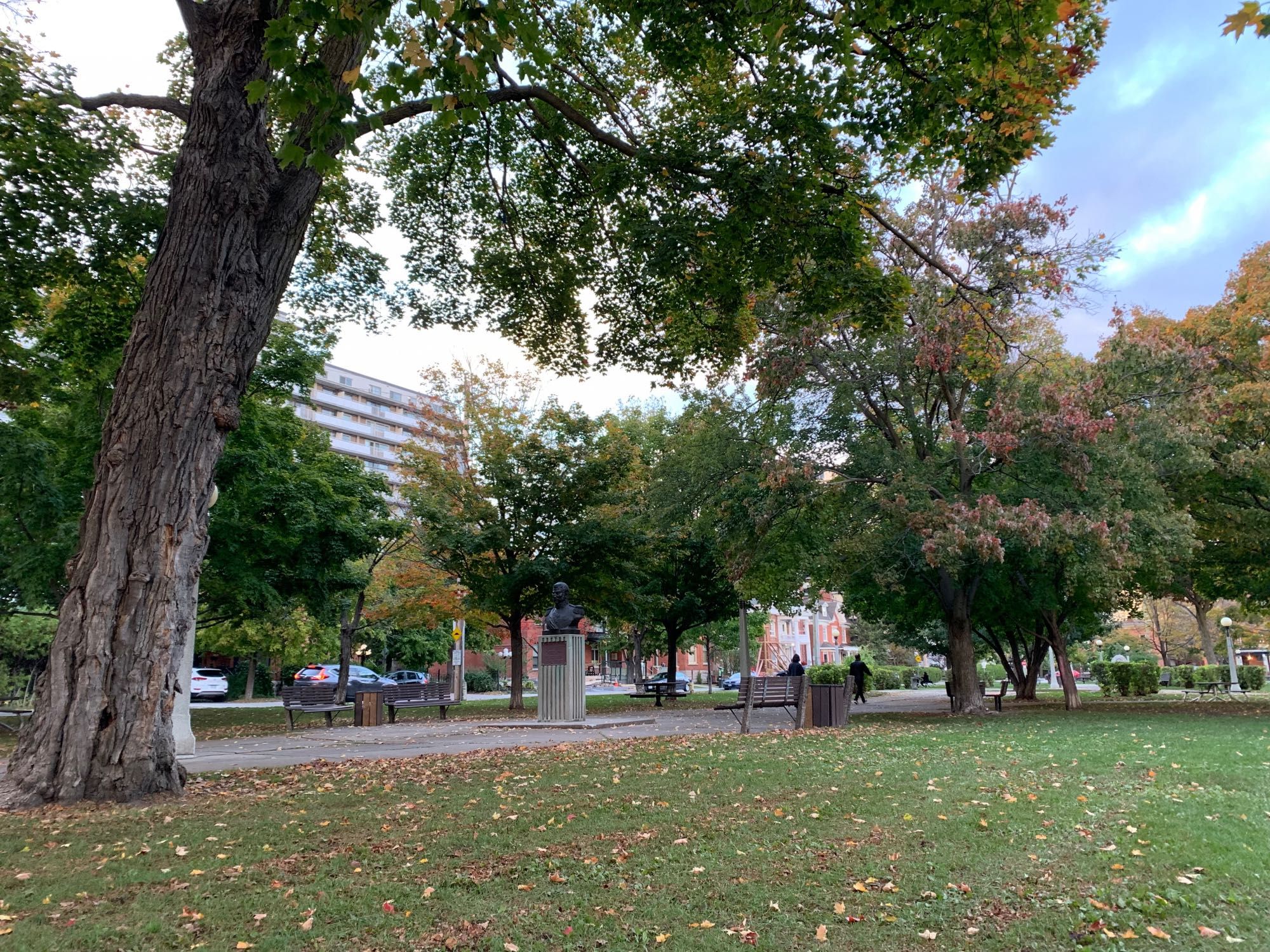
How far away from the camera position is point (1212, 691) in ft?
97.3

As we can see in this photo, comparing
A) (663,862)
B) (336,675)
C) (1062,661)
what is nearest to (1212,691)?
(1062,661)

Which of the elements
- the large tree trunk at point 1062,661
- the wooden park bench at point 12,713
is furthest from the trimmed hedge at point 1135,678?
the wooden park bench at point 12,713

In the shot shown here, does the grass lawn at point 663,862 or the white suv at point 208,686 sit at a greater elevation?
the grass lawn at point 663,862

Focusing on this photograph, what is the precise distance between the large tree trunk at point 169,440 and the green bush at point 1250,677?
3868 centimetres

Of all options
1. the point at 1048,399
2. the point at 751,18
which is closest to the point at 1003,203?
the point at 1048,399

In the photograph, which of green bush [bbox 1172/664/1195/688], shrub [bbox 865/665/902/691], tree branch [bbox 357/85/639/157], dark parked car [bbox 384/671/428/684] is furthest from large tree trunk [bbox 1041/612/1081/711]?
dark parked car [bbox 384/671/428/684]

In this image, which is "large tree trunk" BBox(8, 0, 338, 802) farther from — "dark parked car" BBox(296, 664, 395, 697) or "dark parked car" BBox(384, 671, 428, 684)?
"dark parked car" BBox(384, 671, 428, 684)

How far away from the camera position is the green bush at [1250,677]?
32938mm

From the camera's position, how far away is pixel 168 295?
754 cm

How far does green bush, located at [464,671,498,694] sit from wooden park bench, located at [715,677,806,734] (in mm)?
40704

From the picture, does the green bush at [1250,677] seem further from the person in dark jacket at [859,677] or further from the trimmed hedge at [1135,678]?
the person in dark jacket at [859,677]

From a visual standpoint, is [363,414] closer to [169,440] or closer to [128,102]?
[128,102]

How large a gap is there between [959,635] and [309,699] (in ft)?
48.9

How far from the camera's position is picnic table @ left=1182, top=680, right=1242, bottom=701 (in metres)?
26.0
